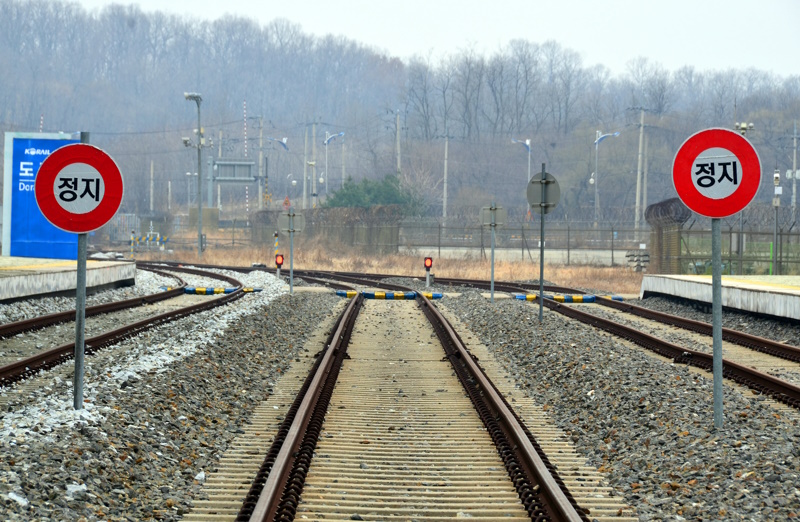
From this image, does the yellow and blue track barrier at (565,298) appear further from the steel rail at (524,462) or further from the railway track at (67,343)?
the steel rail at (524,462)

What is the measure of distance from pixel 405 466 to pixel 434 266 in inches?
1492

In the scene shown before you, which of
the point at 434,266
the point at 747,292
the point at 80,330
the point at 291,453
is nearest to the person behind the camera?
the point at 291,453

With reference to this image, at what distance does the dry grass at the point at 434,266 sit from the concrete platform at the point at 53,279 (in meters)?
14.7

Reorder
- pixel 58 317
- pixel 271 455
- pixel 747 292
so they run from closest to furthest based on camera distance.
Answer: pixel 271 455 → pixel 58 317 → pixel 747 292

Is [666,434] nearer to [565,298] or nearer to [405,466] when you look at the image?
[405,466]

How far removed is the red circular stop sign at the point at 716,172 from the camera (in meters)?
7.36

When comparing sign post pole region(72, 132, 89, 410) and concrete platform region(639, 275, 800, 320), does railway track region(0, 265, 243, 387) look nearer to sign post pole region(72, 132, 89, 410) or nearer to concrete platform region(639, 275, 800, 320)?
sign post pole region(72, 132, 89, 410)

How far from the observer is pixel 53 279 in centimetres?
2098

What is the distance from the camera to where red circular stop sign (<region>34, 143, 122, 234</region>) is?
24.1 feet

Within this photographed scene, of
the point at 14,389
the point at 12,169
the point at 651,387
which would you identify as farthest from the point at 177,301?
the point at 651,387

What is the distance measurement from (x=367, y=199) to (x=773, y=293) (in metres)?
44.5

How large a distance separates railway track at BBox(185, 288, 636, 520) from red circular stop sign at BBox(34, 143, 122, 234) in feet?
7.43

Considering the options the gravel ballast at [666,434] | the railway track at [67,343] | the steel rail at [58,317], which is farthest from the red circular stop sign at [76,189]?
the steel rail at [58,317]

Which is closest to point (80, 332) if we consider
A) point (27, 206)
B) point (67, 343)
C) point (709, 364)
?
point (67, 343)
